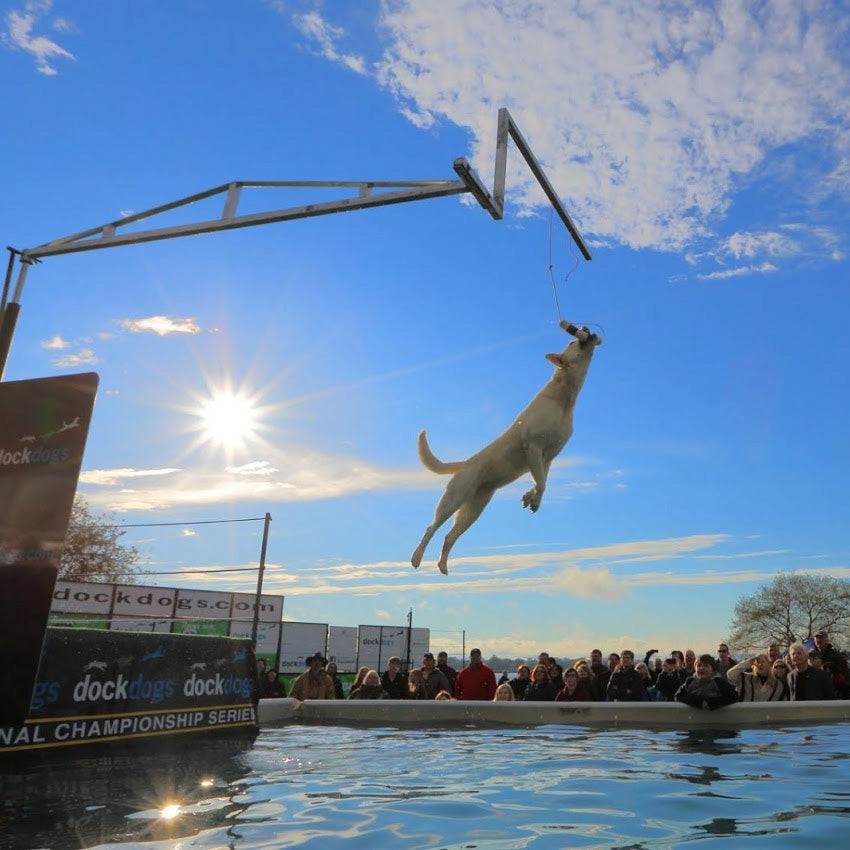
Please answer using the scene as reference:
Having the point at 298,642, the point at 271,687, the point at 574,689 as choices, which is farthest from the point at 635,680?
the point at 298,642

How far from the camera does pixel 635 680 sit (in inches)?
384

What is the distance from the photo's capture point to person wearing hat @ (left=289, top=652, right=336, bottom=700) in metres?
10.9

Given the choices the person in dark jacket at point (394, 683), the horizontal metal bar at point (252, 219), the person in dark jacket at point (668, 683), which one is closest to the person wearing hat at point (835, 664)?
the person in dark jacket at point (668, 683)

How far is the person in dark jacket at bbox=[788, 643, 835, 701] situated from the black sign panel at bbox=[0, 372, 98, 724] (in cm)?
822

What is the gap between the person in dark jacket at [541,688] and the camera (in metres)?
10.5

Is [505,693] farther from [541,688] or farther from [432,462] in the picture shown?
[432,462]

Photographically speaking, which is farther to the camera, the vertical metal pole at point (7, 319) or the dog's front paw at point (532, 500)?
the dog's front paw at point (532, 500)

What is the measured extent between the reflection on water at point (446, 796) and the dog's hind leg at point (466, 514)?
2387 millimetres

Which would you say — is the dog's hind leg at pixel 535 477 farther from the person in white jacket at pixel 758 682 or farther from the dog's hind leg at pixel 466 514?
the person in white jacket at pixel 758 682

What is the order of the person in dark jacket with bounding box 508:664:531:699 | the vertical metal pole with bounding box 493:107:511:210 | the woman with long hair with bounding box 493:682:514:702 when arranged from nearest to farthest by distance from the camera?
the vertical metal pole with bounding box 493:107:511:210
the woman with long hair with bounding box 493:682:514:702
the person in dark jacket with bounding box 508:664:531:699

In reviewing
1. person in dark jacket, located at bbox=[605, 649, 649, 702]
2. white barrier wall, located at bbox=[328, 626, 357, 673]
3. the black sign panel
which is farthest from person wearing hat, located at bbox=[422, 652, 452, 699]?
white barrier wall, located at bbox=[328, 626, 357, 673]

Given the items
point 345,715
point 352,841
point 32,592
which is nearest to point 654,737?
point 345,715

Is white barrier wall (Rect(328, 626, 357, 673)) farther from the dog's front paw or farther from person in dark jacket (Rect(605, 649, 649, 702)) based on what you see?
the dog's front paw

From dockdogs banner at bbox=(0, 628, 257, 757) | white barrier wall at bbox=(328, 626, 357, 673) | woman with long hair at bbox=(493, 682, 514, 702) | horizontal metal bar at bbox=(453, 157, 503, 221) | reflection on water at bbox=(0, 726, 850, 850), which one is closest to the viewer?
reflection on water at bbox=(0, 726, 850, 850)
